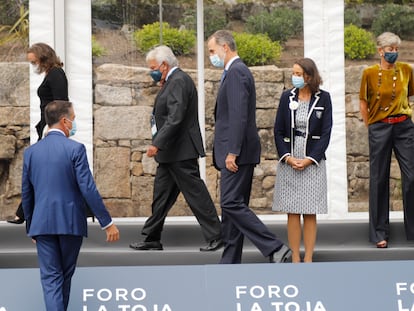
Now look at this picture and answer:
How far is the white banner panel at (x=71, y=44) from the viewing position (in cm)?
944

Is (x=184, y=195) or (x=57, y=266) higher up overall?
(x=184, y=195)

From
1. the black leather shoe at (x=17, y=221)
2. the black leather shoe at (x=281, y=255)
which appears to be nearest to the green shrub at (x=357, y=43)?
the black leather shoe at (x=281, y=255)

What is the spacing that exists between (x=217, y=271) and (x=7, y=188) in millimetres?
3250

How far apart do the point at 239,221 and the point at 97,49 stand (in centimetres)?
260

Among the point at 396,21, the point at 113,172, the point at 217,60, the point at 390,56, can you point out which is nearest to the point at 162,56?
the point at 217,60

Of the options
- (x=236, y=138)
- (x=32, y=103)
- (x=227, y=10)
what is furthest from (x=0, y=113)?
(x=236, y=138)

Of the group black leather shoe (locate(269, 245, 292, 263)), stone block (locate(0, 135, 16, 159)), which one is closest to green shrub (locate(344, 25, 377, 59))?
black leather shoe (locate(269, 245, 292, 263))

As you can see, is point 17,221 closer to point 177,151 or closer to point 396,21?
point 177,151

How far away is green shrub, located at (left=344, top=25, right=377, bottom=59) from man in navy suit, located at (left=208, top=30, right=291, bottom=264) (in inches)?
78.9

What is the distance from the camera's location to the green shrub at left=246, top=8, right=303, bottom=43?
958 centimetres

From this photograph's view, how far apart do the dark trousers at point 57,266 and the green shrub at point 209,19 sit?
135 inches

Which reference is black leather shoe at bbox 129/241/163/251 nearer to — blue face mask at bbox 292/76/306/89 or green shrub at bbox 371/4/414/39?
blue face mask at bbox 292/76/306/89

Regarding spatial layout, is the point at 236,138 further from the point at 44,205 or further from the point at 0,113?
the point at 0,113

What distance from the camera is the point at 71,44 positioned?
9.52 metres
